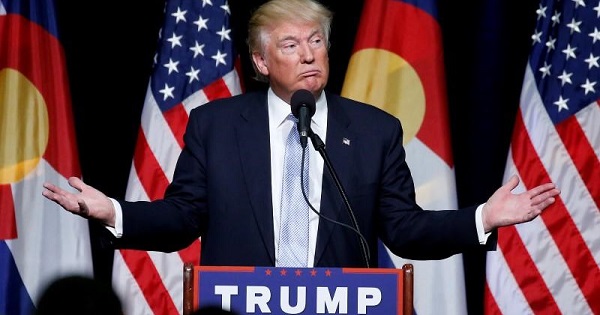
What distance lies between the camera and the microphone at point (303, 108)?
314 cm

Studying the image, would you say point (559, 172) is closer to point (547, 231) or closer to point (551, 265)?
point (547, 231)

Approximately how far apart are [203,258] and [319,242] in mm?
376

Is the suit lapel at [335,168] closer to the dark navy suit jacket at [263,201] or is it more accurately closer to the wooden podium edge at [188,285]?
the dark navy suit jacket at [263,201]

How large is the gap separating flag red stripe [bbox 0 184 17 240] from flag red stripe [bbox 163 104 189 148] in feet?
2.36

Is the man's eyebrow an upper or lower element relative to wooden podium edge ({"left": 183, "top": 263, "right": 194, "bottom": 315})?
upper

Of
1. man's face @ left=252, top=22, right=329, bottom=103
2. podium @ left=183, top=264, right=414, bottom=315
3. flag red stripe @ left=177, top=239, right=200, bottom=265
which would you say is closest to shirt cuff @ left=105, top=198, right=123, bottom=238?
podium @ left=183, top=264, right=414, bottom=315

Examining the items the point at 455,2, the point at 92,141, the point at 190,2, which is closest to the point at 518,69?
the point at 455,2

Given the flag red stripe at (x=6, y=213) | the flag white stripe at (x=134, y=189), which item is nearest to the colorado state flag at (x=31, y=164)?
the flag red stripe at (x=6, y=213)

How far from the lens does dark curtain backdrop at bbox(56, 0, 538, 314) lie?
5.26 m

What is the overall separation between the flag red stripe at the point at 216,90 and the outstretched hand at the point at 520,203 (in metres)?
2.14

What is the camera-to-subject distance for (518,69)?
5402 millimetres

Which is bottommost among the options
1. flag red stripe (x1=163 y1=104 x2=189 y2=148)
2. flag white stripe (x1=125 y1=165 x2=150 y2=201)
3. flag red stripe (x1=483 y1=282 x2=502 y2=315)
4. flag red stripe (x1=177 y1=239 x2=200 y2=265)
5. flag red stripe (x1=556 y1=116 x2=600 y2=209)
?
flag red stripe (x1=483 y1=282 x2=502 y2=315)

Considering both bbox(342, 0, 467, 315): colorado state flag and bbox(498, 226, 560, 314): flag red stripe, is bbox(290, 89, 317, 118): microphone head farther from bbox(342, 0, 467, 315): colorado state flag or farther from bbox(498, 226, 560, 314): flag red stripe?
bbox(498, 226, 560, 314): flag red stripe

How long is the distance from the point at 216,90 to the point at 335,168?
1.77 meters
